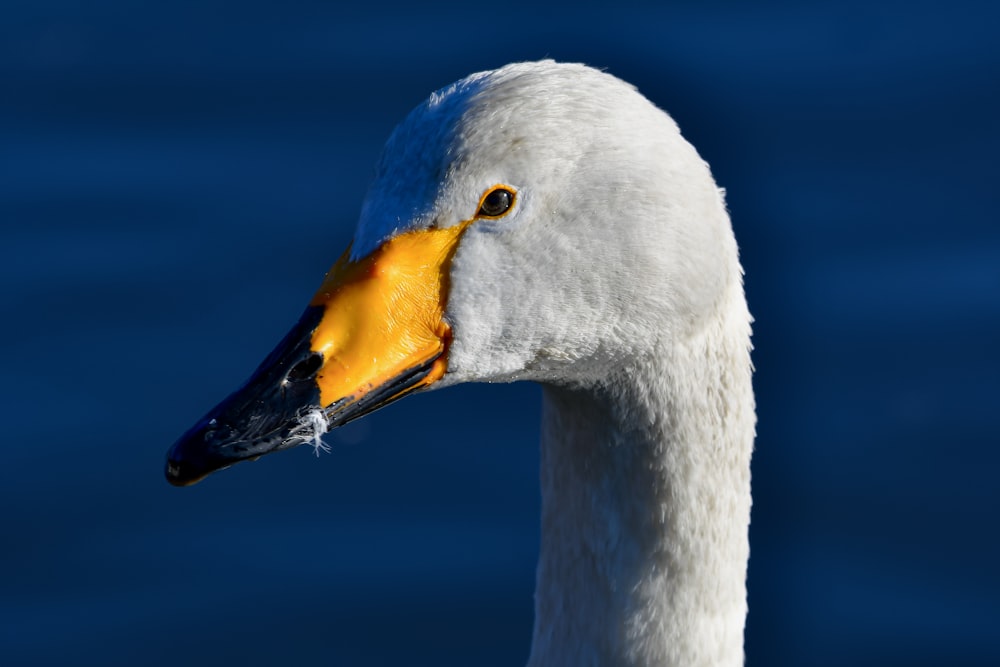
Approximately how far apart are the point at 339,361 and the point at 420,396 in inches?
133

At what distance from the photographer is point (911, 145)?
850 centimetres

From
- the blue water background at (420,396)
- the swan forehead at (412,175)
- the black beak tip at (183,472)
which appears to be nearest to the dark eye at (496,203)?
the swan forehead at (412,175)

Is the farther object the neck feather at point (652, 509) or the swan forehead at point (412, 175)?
A: the neck feather at point (652, 509)

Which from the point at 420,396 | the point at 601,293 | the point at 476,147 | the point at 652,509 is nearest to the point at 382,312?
the point at 476,147

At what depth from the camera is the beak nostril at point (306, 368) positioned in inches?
174

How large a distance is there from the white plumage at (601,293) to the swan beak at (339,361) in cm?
7

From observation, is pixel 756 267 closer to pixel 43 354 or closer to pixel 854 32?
pixel 854 32

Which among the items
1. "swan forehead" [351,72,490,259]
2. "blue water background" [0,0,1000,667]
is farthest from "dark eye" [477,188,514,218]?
"blue water background" [0,0,1000,667]

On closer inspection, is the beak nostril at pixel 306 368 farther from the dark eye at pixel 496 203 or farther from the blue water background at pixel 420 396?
the blue water background at pixel 420 396

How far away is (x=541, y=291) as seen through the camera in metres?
4.62

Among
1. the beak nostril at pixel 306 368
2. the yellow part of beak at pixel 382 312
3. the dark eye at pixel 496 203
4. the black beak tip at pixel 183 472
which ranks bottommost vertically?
the black beak tip at pixel 183 472

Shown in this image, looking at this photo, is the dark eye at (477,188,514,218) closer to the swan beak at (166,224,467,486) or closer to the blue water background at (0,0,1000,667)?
the swan beak at (166,224,467,486)

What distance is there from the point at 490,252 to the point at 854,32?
4934 millimetres

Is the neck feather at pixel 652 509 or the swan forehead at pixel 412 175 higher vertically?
the swan forehead at pixel 412 175
